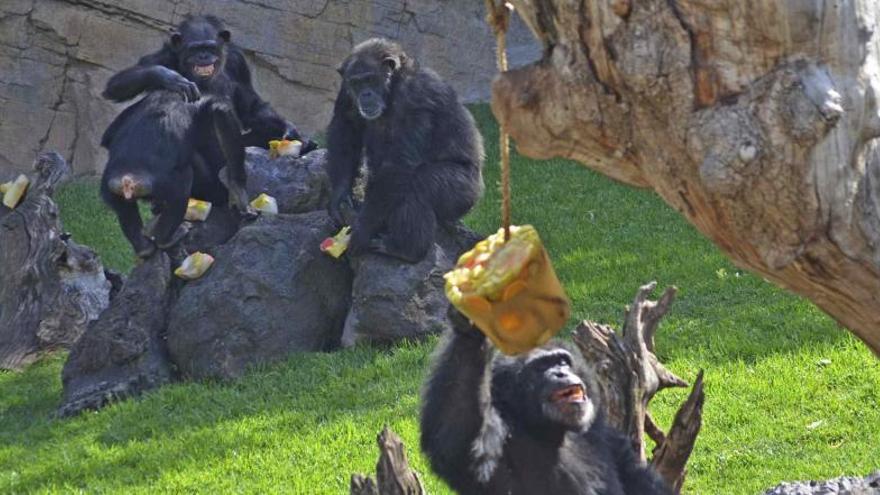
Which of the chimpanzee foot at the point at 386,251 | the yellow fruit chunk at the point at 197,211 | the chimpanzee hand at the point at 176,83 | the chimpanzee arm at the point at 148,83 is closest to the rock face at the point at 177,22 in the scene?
the chimpanzee arm at the point at 148,83

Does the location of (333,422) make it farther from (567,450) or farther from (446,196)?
(567,450)

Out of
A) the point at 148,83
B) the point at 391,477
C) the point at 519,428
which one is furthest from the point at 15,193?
the point at 391,477

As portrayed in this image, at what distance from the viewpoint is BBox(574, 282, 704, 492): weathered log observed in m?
5.68

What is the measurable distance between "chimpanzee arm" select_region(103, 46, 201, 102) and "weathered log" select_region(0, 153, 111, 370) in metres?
0.66

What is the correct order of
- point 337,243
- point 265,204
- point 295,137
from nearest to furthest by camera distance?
point 337,243
point 265,204
point 295,137

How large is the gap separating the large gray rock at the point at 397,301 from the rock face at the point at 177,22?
556 cm

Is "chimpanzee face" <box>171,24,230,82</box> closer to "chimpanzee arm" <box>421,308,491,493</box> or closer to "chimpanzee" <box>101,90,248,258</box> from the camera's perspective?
"chimpanzee" <box>101,90,248,258</box>

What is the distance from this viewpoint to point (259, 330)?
30.8 feet

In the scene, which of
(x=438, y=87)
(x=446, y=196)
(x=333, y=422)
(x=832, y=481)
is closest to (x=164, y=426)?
(x=333, y=422)

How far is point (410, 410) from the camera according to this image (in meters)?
8.23

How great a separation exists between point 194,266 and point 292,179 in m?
1.33

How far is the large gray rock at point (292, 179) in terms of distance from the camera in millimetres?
10469

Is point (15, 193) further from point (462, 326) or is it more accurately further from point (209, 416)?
point (462, 326)

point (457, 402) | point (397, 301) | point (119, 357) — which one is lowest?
point (119, 357)
